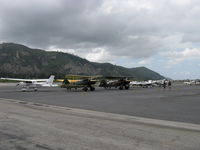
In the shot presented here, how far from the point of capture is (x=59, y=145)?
551 cm

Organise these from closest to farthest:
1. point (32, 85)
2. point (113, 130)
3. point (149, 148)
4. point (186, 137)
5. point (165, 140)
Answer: point (149, 148) < point (165, 140) < point (186, 137) < point (113, 130) < point (32, 85)

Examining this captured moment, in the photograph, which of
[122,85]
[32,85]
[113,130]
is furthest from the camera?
[122,85]

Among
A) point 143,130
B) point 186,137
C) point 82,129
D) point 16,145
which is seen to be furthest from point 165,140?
point 16,145

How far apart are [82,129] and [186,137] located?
3.36 m

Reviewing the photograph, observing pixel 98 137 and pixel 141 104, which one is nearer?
pixel 98 137

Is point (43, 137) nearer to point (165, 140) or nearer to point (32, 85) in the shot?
point (165, 140)

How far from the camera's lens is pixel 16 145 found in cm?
549

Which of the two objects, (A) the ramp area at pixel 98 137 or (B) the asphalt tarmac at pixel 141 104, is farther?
(B) the asphalt tarmac at pixel 141 104

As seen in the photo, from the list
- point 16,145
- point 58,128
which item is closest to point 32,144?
point 16,145

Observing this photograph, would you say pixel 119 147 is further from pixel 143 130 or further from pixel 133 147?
pixel 143 130

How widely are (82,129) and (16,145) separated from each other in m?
2.50

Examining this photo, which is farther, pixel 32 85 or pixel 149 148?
pixel 32 85

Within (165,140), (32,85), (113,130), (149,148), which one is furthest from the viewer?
(32,85)

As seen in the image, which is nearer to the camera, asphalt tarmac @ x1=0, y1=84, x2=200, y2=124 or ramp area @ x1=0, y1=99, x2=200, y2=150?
ramp area @ x1=0, y1=99, x2=200, y2=150
